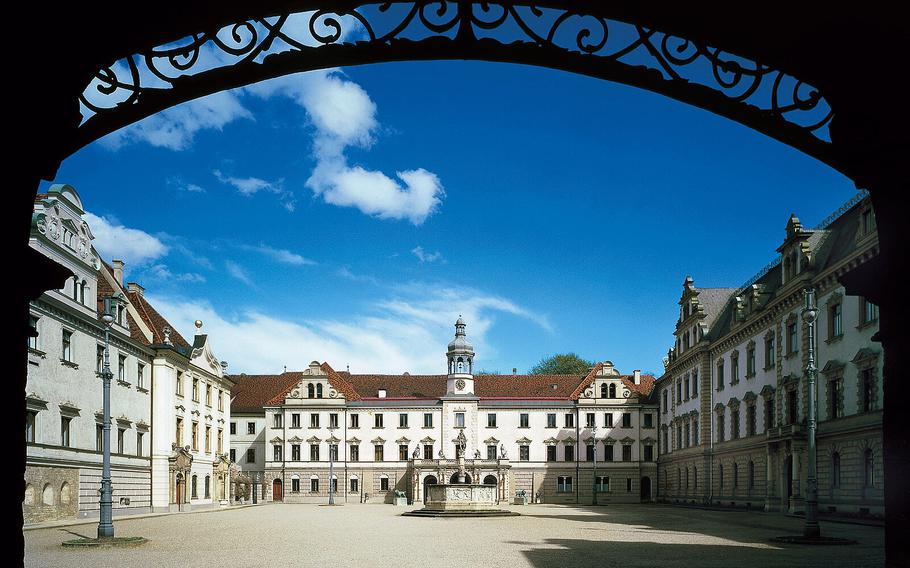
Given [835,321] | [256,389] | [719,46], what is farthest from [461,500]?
[256,389]

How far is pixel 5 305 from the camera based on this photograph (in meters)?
4.73

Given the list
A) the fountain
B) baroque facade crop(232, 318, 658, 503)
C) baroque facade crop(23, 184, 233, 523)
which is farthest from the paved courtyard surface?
baroque facade crop(232, 318, 658, 503)

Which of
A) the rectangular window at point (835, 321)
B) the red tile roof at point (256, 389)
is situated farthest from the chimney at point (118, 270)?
the rectangular window at point (835, 321)

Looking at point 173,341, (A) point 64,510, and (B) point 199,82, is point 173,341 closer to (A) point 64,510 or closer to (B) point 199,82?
(A) point 64,510

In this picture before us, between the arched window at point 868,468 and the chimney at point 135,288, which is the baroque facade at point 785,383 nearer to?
the arched window at point 868,468

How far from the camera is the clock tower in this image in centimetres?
7994

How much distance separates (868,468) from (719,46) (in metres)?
33.6

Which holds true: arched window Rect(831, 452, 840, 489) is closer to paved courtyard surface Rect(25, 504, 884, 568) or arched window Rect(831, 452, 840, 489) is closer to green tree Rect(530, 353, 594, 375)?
paved courtyard surface Rect(25, 504, 884, 568)

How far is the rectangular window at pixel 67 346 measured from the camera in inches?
1489

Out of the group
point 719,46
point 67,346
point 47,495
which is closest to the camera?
point 719,46

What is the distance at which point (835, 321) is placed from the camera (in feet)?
127

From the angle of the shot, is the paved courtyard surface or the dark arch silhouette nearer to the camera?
the dark arch silhouette

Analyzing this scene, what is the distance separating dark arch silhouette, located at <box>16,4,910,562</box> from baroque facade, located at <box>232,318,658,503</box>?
2853 inches

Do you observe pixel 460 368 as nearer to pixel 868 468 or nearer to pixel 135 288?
pixel 135 288
